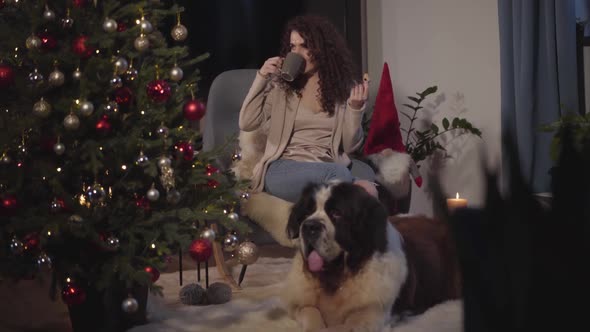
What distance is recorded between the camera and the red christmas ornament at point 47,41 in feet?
7.50

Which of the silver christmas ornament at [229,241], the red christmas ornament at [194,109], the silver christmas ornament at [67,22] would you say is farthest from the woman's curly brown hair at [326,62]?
the silver christmas ornament at [67,22]

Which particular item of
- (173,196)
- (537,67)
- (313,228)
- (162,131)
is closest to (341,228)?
(313,228)

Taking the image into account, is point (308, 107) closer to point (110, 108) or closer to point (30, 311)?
point (110, 108)

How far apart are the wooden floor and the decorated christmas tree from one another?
0.24 m

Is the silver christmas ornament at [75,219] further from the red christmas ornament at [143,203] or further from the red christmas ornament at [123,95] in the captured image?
the red christmas ornament at [123,95]

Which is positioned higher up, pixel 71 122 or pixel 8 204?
pixel 71 122

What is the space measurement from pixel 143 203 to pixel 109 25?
58cm

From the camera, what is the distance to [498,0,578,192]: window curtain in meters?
3.69

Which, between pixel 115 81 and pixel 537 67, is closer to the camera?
pixel 115 81

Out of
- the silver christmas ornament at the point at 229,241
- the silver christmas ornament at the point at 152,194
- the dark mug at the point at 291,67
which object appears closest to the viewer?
the silver christmas ornament at the point at 152,194

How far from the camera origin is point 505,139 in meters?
0.42

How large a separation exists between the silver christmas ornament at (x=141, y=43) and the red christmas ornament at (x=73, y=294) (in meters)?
0.79

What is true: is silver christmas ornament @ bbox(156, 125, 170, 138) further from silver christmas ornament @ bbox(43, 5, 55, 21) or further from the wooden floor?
the wooden floor

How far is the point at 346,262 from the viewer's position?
246 centimetres
